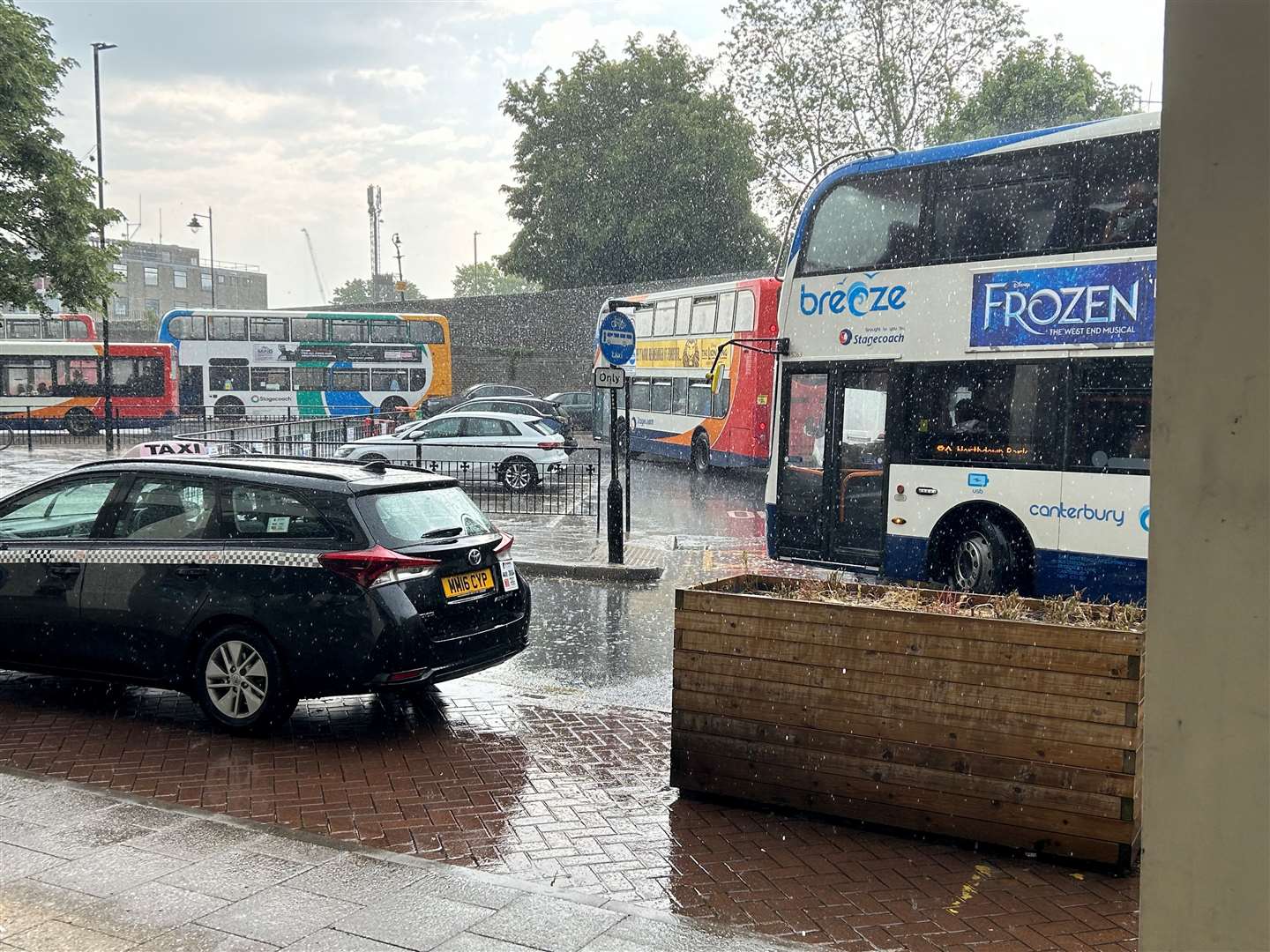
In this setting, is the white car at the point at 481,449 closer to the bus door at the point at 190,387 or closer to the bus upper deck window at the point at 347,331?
the bus upper deck window at the point at 347,331

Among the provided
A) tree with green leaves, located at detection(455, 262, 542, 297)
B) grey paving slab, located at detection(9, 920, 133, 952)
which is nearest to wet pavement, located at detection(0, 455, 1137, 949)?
grey paving slab, located at detection(9, 920, 133, 952)

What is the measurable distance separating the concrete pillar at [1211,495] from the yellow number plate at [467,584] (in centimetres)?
503

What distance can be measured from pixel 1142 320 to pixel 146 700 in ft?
26.8

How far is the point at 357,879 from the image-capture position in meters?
4.34

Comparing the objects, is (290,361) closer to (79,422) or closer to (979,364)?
(79,422)

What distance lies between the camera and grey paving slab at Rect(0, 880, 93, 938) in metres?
3.94

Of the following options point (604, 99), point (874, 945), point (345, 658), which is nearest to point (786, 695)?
point (874, 945)

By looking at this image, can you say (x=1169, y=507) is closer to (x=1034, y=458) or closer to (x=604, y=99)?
(x=1034, y=458)

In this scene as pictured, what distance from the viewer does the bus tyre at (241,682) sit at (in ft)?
20.8

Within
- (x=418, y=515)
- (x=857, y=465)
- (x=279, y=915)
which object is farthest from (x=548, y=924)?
(x=857, y=465)

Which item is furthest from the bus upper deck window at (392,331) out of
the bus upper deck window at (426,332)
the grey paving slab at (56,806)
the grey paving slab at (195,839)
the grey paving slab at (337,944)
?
the grey paving slab at (337,944)

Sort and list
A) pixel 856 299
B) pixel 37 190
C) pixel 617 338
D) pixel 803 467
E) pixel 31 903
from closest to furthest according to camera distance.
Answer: pixel 31 903
pixel 856 299
pixel 803 467
pixel 617 338
pixel 37 190

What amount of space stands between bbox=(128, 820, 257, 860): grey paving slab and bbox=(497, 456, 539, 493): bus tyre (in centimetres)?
1552

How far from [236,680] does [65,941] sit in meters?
2.71
